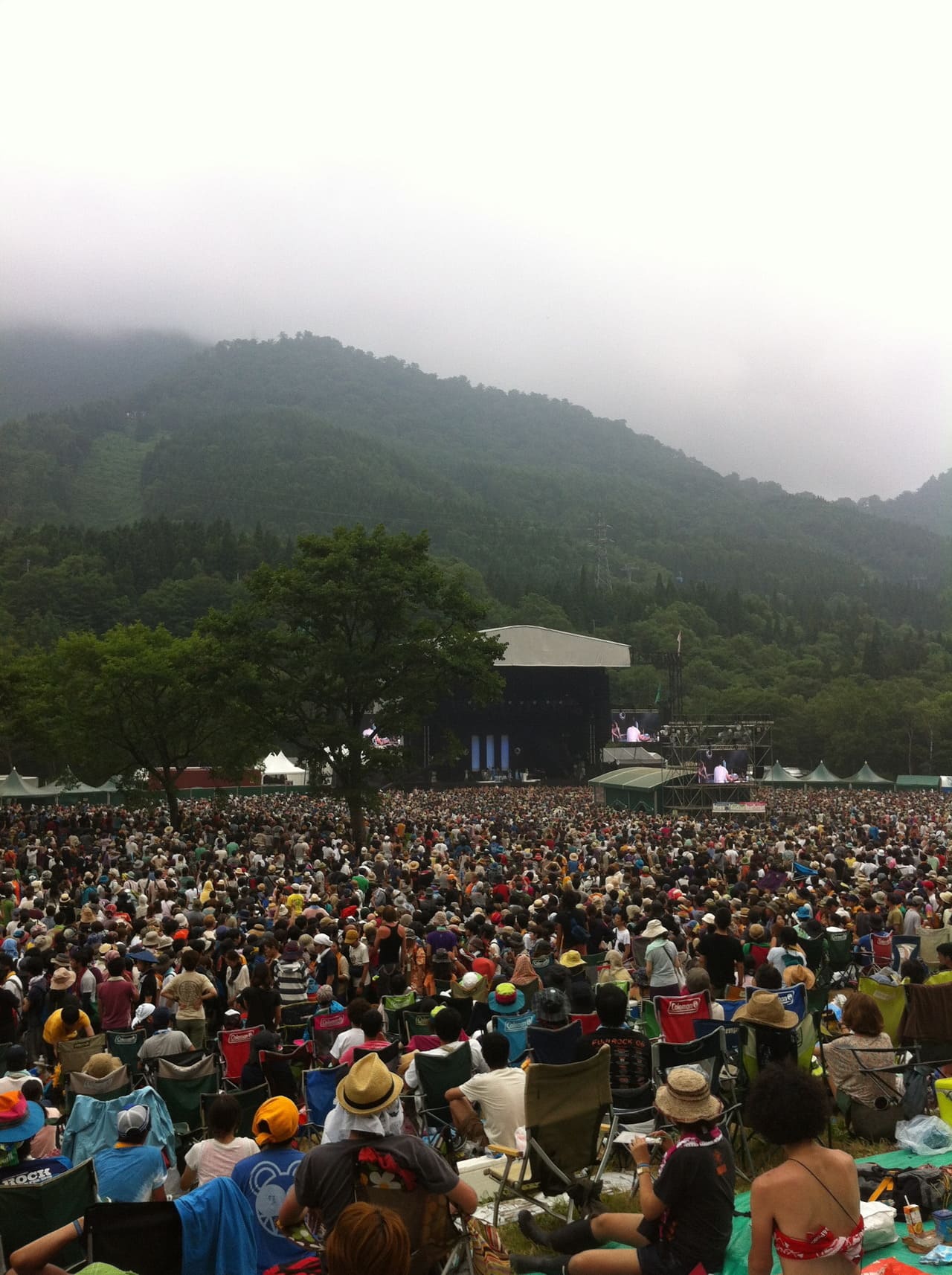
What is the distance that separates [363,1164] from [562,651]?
181 ft

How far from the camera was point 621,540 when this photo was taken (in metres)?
184

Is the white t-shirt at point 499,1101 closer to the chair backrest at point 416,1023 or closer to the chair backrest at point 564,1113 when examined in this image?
the chair backrest at point 564,1113

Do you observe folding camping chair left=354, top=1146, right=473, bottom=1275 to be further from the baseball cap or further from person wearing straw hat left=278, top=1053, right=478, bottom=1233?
the baseball cap

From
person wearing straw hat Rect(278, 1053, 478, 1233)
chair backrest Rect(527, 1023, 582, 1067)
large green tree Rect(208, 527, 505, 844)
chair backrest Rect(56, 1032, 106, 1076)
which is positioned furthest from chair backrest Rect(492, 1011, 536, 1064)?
large green tree Rect(208, 527, 505, 844)

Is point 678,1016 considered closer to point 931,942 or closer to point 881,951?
point 881,951

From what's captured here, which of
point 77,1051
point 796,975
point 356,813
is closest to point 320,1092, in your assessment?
point 77,1051

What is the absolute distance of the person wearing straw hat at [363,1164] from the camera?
351cm

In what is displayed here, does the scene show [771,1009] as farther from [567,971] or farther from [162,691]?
[162,691]

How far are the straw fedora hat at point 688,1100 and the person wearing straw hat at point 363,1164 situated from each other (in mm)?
722

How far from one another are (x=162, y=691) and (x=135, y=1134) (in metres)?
25.7

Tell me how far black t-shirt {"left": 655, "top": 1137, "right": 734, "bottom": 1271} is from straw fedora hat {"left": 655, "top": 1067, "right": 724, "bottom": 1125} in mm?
182

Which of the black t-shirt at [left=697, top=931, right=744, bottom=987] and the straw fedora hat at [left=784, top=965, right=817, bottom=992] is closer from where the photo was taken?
the straw fedora hat at [left=784, top=965, right=817, bottom=992]

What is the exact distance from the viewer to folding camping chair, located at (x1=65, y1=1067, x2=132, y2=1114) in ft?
19.0

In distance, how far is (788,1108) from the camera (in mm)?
3199
